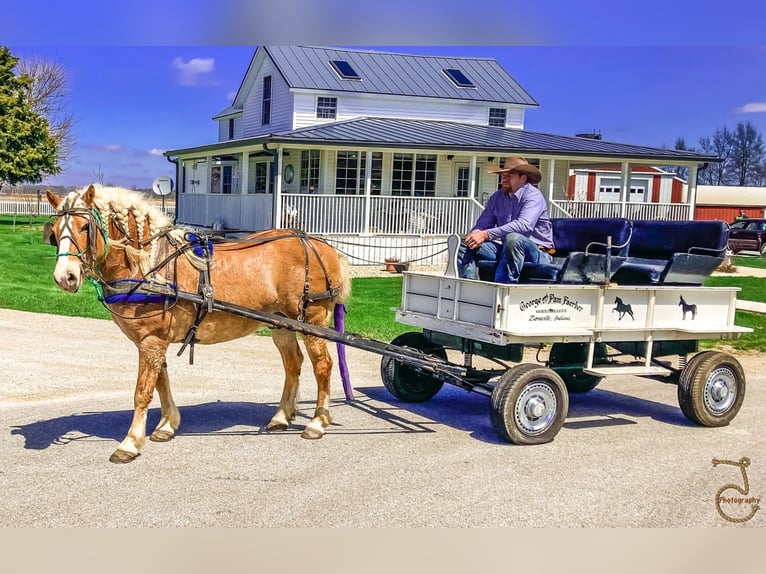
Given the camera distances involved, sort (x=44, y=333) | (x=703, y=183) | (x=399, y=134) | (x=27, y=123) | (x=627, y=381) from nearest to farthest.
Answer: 1. (x=627, y=381)
2. (x=44, y=333)
3. (x=399, y=134)
4. (x=27, y=123)
5. (x=703, y=183)

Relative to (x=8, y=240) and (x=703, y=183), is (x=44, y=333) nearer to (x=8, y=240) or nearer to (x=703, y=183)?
(x=8, y=240)

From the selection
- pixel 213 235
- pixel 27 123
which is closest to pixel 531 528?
pixel 213 235

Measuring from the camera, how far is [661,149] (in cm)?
2850

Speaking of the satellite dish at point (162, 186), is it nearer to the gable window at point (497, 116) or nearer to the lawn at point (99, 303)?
the lawn at point (99, 303)

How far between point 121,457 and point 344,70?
2673 cm

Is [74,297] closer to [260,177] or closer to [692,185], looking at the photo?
[260,177]

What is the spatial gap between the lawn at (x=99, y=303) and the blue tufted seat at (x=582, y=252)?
384 cm

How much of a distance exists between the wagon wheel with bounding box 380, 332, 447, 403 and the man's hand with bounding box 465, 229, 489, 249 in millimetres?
1226

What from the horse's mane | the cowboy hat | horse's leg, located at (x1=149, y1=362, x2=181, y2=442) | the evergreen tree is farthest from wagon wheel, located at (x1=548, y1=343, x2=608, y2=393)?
the evergreen tree

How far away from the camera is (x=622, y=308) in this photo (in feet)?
24.1

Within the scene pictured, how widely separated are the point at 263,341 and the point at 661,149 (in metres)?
20.8

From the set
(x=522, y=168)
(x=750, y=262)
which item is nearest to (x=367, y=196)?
(x=522, y=168)

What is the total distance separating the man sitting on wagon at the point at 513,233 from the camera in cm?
752

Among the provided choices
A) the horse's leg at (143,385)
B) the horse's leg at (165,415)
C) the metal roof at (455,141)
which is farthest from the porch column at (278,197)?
the horse's leg at (143,385)
